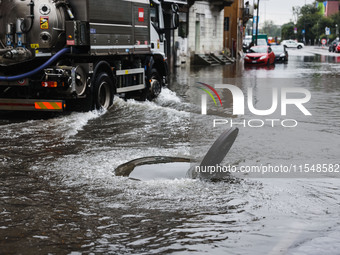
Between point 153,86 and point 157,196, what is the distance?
10.2 meters

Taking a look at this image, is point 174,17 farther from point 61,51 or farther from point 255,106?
point 61,51

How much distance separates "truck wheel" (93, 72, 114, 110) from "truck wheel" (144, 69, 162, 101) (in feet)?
8.12

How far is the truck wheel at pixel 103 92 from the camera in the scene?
1251 cm

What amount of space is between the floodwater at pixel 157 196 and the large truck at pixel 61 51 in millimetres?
844

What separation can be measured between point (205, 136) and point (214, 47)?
39.1 meters

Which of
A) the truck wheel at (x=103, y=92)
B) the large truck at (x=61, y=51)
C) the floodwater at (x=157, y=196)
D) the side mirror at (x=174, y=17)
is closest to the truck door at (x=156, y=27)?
the side mirror at (x=174, y=17)

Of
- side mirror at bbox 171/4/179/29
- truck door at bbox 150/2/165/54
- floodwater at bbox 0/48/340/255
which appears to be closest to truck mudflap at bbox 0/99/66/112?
floodwater at bbox 0/48/340/255

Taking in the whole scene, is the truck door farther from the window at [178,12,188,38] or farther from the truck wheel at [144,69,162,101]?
the window at [178,12,188,38]

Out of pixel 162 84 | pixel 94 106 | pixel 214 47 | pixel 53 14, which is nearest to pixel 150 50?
pixel 162 84

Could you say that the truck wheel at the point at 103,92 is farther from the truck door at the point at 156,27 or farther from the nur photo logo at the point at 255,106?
the truck door at the point at 156,27

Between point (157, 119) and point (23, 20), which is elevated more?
point (23, 20)

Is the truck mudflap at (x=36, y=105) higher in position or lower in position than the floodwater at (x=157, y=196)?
higher

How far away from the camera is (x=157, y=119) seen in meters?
12.1

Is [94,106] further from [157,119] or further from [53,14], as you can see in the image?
[53,14]
